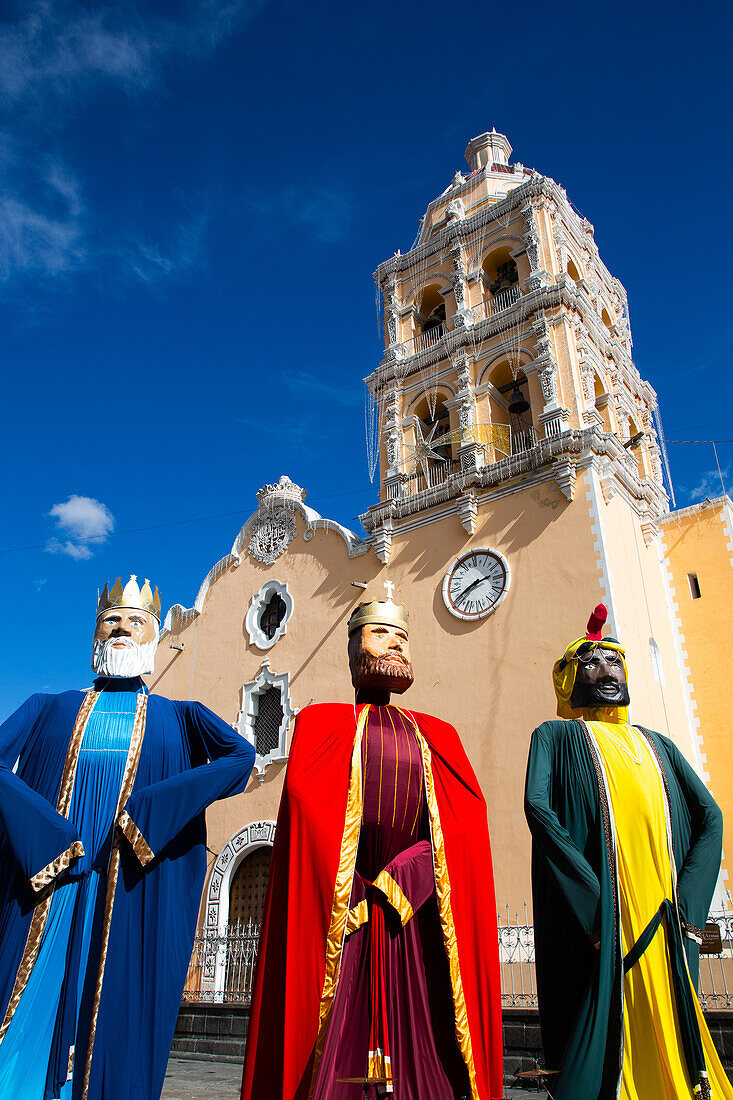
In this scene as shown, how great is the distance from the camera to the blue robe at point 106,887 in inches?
123

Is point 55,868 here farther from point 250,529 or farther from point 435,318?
point 435,318

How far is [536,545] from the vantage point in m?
11.2

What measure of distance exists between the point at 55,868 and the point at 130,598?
1566 millimetres

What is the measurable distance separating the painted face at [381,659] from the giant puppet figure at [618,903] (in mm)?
744

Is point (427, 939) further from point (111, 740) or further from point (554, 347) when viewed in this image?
point (554, 347)

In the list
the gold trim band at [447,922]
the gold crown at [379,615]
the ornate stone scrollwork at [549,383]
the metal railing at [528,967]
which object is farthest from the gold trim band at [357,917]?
the ornate stone scrollwork at [549,383]

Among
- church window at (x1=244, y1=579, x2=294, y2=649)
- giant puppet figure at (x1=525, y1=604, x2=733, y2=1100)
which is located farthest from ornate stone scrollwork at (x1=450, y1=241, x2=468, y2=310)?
giant puppet figure at (x1=525, y1=604, x2=733, y2=1100)

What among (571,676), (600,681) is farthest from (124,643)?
(600,681)

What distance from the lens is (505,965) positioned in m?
8.77

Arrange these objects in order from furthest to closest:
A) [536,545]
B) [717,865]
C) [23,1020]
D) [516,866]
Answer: [536,545] → [516,866] → [717,865] → [23,1020]

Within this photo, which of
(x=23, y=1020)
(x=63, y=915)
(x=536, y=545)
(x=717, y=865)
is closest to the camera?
(x=23, y=1020)

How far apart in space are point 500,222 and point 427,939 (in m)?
13.9

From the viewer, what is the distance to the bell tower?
476 inches

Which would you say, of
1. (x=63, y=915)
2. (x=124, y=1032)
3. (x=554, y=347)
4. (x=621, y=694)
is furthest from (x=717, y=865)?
(x=554, y=347)
